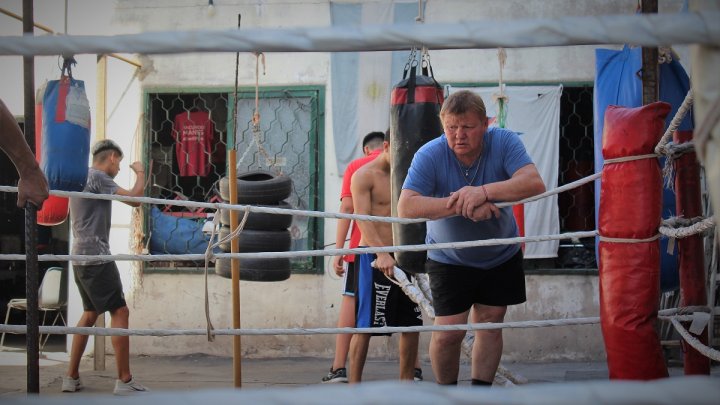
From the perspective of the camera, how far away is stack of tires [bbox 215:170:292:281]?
5332mm

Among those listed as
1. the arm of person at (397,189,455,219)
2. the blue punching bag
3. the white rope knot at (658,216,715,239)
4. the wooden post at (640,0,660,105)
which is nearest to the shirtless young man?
the arm of person at (397,189,455,219)

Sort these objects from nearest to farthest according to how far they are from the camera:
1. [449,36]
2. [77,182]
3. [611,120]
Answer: [449,36] → [611,120] → [77,182]

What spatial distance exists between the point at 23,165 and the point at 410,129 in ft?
5.87

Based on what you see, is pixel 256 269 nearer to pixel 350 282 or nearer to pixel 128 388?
pixel 350 282

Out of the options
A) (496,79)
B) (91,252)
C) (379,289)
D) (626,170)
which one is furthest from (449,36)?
(496,79)

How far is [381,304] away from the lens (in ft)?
15.5

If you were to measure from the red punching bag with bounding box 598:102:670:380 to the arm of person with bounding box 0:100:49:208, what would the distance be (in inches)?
70.5

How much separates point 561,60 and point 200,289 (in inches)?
136

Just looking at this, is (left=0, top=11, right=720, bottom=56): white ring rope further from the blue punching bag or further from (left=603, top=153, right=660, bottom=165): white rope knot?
the blue punching bag

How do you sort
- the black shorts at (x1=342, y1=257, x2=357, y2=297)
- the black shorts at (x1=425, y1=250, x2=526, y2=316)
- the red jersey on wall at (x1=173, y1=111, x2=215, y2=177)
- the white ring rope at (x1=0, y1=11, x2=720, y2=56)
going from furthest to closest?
the red jersey on wall at (x1=173, y1=111, x2=215, y2=177) → the black shorts at (x1=342, y1=257, x2=357, y2=297) → the black shorts at (x1=425, y1=250, x2=526, y2=316) → the white ring rope at (x1=0, y1=11, x2=720, y2=56)

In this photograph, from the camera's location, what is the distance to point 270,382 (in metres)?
5.45

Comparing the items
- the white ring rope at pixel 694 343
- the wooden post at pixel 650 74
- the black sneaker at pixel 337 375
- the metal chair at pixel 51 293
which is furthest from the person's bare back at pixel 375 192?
A: the metal chair at pixel 51 293

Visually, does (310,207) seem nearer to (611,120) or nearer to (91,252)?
(91,252)

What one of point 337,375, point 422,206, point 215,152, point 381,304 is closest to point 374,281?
point 381,304
